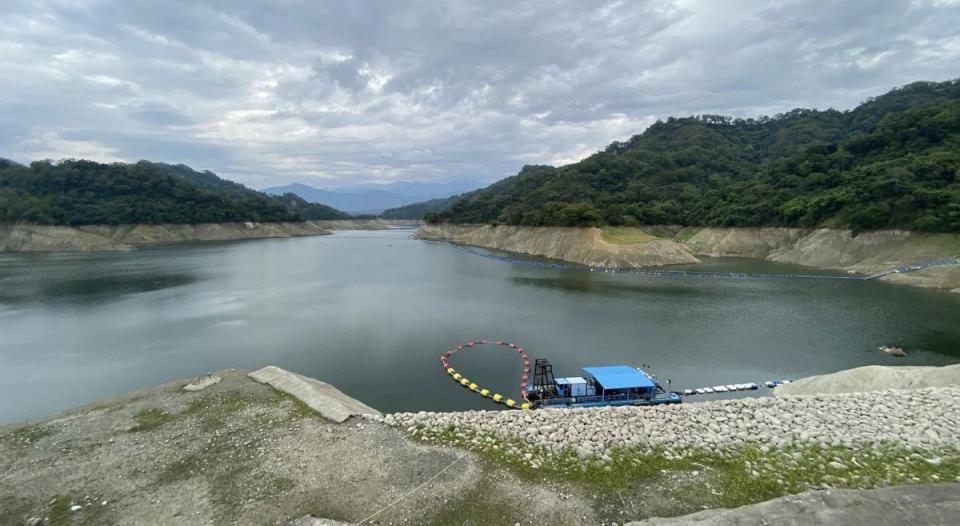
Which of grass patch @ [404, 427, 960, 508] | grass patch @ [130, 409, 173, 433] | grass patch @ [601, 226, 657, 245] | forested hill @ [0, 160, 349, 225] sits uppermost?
forested hill @ [0, 160, 349, 225]

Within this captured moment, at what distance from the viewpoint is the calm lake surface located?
1983 centimetres

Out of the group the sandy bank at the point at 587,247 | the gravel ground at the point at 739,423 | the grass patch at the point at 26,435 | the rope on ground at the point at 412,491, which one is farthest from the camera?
the sandy bank at the point at 587,247

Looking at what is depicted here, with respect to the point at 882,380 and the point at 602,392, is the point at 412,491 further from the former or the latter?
the point at 882,380

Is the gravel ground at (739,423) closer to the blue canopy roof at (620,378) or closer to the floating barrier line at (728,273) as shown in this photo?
the blue canopy roof at (620,378)

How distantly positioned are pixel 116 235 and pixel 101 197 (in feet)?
55.5

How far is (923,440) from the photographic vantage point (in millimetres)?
10414

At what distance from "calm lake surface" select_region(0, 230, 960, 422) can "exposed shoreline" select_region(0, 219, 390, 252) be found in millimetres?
38144

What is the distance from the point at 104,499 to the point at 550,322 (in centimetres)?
2317

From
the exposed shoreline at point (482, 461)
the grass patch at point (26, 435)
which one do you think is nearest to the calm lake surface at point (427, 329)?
the grass patch at point (26, 435)

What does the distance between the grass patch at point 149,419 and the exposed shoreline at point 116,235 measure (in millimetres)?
83139

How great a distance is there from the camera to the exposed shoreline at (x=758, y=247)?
138 ft

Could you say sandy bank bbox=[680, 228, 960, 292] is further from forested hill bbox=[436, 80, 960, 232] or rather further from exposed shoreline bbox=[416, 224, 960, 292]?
forested hill bbox=[436, 80, 960, 232]

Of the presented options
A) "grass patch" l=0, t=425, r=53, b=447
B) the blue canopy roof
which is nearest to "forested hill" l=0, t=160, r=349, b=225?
"grass patch" l=0, t=425, r=53, b=447

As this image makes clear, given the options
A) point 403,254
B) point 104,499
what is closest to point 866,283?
point 104,499
